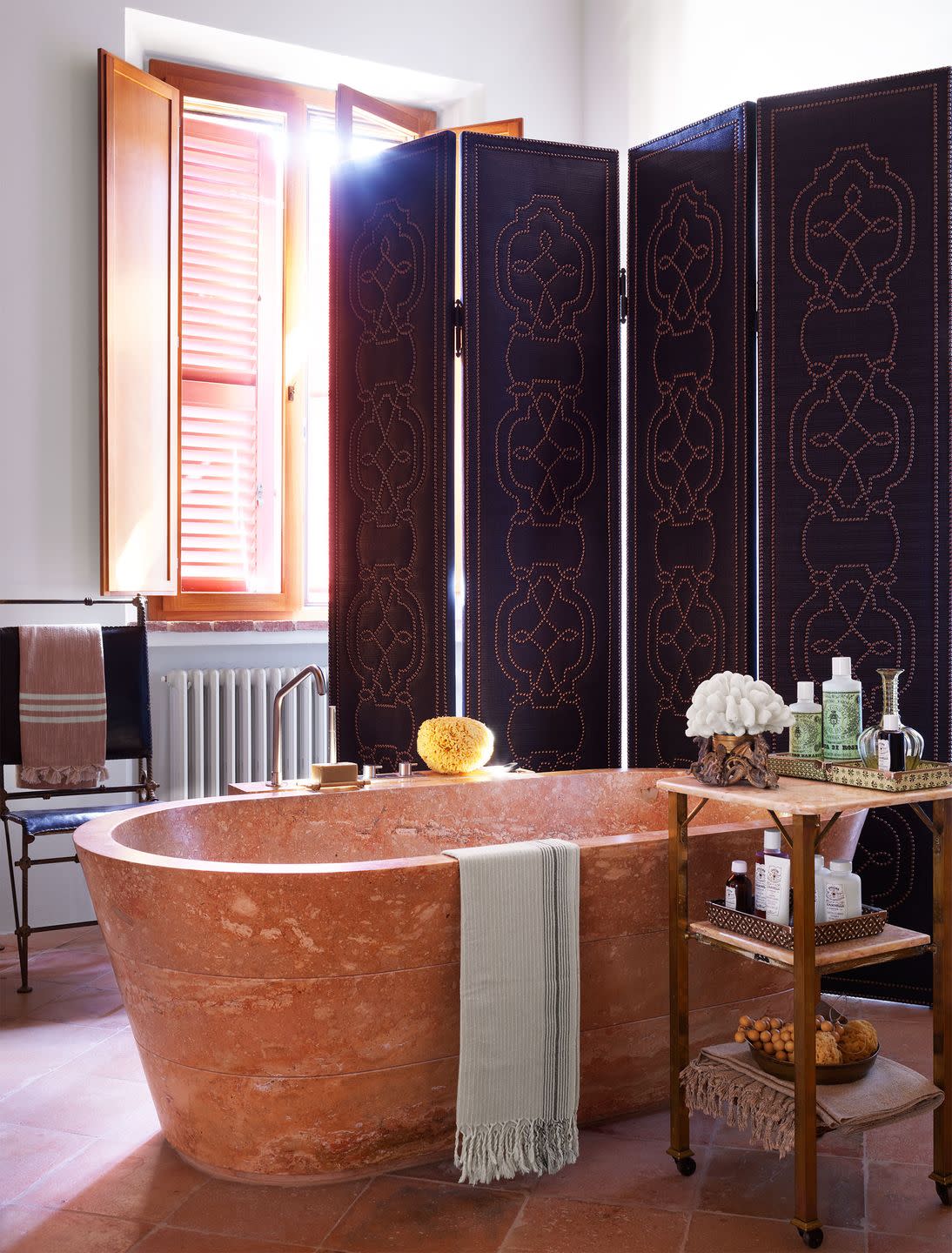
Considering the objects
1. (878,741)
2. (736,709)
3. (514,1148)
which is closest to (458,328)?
(736,709)

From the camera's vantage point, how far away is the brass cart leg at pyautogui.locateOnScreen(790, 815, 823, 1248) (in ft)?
6.59

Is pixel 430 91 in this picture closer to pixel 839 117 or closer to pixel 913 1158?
pixel 839 117

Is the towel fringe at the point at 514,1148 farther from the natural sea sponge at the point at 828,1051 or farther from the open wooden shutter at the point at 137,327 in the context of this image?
the open wooden shutter at the point at 137,327

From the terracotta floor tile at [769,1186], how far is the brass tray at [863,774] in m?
0.77

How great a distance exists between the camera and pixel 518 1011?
7.29 ft

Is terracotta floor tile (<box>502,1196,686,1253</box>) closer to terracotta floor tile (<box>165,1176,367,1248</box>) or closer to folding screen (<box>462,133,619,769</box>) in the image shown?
terracotta floor tile (<box>165,1176,367,1248</box>)

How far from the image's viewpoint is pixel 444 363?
3588 mm

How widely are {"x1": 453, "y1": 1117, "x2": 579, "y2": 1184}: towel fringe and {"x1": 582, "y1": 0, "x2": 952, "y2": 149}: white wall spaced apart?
117 inches

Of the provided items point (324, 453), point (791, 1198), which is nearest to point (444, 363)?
point (324, 453)

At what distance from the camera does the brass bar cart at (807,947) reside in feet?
6.61

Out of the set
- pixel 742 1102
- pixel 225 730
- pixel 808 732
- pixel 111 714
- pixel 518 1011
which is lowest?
pixel 742 1102

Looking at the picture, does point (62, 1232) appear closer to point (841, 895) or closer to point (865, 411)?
point (841, 895)

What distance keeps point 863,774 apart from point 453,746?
4.36ft

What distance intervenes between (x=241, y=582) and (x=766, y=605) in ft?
6.70
